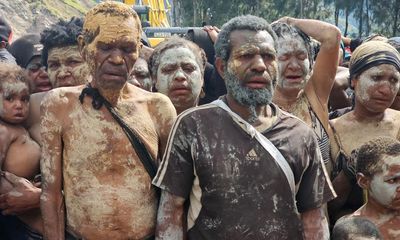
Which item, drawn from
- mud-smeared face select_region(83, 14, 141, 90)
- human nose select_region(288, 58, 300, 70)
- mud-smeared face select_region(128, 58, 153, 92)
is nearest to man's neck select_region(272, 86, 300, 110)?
human nose select_region(288, 58, 300, 70)

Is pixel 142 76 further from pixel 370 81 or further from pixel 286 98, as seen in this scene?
pixel 370 81

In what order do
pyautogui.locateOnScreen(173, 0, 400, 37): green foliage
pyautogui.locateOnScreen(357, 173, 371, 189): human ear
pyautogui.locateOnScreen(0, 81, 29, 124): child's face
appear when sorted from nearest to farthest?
1. pyautogui.locateOnScreen(357, 173, 371, 189): human ear
2. pyautogui.locateOnScreen(0, 81, 29, 124): child's face
3. pyautogui.locateOnScreen(173, 0, 400, 37): green foliage

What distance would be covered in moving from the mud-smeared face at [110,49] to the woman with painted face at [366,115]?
1674mm

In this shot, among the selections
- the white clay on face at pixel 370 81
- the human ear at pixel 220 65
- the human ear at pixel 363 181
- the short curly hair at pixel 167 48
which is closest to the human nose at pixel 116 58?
the human ear at pixel 220 65

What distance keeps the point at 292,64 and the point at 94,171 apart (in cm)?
165

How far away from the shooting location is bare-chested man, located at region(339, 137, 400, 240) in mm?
3506

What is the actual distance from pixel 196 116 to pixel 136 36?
2.01ft

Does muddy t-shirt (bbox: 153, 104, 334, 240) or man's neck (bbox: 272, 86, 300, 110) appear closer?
muddy t-shirt (bbox: 153, 104, 334, 240)

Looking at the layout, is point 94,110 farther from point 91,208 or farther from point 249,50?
point 249,50

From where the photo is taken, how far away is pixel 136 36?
321cm

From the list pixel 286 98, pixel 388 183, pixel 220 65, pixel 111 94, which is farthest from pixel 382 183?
pixel 111 94

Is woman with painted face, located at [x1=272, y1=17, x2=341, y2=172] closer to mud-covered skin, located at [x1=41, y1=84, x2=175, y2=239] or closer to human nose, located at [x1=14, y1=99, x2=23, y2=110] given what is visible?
mud-covered skin, located at [x1=41, y1=84, x2=175, y2=239]

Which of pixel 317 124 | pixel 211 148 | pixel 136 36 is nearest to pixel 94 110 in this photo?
pixel 136 36

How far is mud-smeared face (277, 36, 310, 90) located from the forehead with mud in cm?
127
